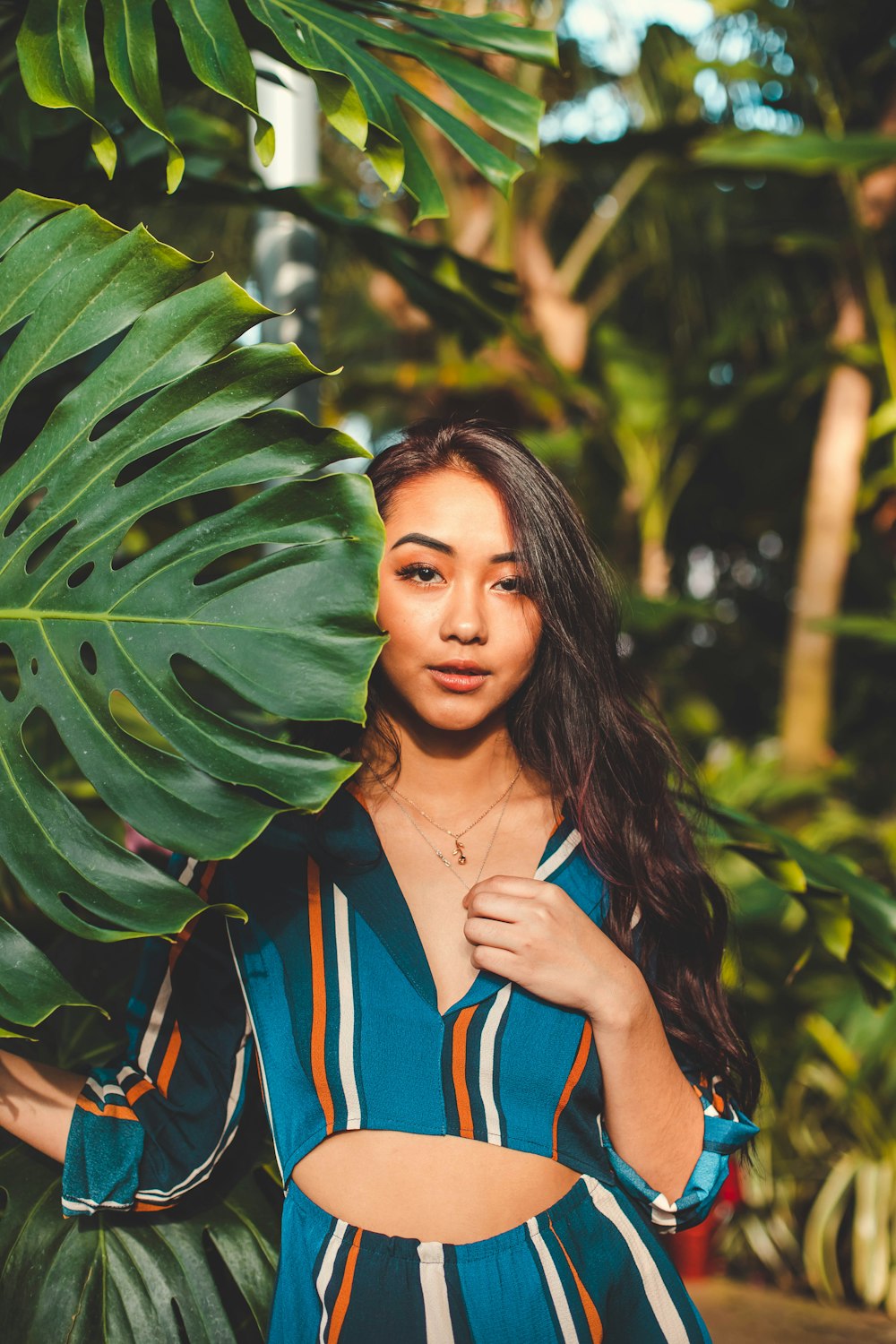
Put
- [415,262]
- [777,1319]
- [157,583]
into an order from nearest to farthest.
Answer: [157,583] < [415,262] < [777,1319]

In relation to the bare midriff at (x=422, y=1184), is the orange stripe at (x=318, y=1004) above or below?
above

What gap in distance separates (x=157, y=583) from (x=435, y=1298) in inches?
21.1

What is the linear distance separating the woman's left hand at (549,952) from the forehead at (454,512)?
265mm

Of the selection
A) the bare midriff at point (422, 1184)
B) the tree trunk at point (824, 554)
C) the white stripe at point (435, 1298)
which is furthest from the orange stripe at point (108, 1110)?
the tree trunk at point (824, 554)

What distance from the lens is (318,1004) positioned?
88 centimetres

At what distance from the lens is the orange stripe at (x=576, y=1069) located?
0.89 meters

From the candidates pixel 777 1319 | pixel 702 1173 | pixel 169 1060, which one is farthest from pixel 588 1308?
pixel 777 1319

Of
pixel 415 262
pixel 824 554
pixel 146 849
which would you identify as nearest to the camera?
pixel 146 849

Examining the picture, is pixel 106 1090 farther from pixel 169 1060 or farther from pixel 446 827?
pixel 446 827

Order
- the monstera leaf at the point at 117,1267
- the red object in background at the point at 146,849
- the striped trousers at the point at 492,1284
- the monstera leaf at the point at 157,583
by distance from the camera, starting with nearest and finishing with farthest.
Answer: the monstera leaf at the point at 157,583, the striped trousers at the point at 492,1284, the monstera leaf at the point at 117,1267, the red object in background at the point at 146,849

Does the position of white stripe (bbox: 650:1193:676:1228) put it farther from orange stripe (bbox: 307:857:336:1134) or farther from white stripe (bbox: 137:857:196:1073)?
white stripe (bbox: 137:857:196:1073)

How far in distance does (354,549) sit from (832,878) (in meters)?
0.79

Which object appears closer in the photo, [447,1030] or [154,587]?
[154,587]

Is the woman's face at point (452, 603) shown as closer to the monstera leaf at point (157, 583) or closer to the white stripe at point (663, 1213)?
the monstera leaf at point (157, 583)
